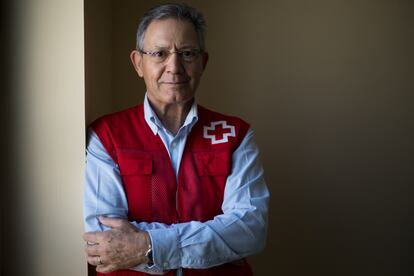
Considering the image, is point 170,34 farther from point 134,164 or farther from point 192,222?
point 192,222

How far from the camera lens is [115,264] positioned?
147 centimetres

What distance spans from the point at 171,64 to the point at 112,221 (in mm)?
570

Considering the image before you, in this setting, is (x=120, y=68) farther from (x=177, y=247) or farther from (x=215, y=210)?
(x=177, y=247)

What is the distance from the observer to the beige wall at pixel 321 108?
2619mm

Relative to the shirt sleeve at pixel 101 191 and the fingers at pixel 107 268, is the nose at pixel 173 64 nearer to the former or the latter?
the shirt sleeve at pixel 101 191

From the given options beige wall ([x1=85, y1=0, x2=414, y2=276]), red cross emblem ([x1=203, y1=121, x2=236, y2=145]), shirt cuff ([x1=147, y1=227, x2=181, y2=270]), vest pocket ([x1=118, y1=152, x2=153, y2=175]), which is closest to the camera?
shirt cuff ([x1=147, y1=227, x2=181, y2=270])

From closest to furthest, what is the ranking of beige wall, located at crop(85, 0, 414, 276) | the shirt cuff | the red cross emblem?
1. the shirt cuff
2. the red cross emblem
3. beige wall, located at crop(85, 0, 414, 276)

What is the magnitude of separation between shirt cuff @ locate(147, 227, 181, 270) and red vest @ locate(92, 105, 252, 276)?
0.11m

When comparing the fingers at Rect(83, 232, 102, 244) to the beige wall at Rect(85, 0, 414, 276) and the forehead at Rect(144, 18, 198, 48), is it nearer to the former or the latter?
the forehead at Rect(144, 18, 198, 48)

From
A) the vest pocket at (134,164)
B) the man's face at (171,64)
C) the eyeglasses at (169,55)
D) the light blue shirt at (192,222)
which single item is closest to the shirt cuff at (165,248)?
the light blue shirt at (192,222)

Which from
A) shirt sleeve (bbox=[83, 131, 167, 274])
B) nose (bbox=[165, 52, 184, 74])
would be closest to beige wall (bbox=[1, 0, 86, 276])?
shirt sleeve (bbox=[83, 131, 167, 274])

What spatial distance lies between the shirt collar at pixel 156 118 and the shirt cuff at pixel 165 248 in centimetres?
40

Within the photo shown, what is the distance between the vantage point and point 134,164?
162 centimetres

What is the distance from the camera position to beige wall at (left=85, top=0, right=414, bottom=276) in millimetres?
2619
